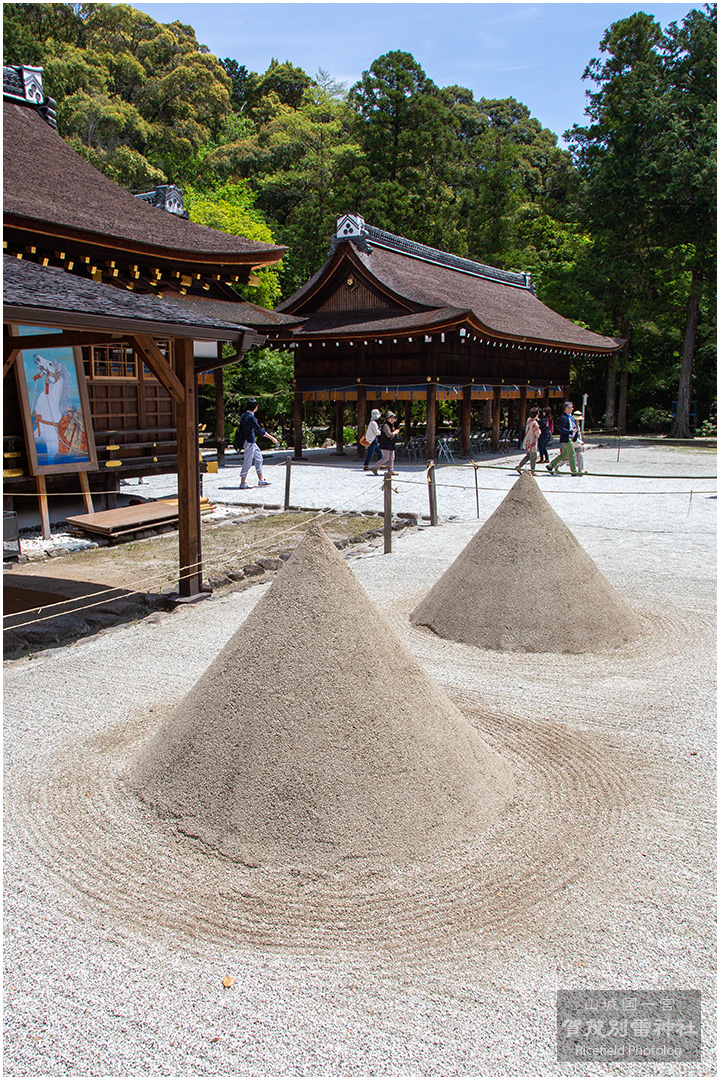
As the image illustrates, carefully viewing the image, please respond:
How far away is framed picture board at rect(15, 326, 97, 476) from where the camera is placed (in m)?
10.5

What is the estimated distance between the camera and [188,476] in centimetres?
762

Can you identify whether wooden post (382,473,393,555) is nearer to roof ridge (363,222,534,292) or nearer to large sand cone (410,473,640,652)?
large sand cone (410,473,640,652)

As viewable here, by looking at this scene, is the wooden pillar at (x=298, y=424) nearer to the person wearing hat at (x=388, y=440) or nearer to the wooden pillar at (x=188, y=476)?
the person wearing hat at (x=388, y=440)

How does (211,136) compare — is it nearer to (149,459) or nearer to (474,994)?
(149,459)

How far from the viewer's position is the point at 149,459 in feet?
43.7

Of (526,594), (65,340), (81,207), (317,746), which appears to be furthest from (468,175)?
(317,746)

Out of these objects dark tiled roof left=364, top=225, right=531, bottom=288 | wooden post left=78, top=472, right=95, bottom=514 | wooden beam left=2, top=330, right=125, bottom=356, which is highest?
dark tiled roof left=364, top=225, right=531, bottom=288

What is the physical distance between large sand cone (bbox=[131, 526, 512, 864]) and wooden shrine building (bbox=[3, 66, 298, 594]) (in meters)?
3.33

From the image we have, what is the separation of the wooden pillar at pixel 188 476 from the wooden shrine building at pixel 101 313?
1 cm

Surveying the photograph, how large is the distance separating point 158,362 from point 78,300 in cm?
104

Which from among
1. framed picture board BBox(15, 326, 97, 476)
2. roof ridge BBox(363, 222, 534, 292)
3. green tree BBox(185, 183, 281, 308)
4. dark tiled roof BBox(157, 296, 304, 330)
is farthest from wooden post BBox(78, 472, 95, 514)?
green tree BBox(185, 183, 281, 308)

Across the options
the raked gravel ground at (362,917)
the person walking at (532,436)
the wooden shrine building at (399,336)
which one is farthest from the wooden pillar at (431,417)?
the raked gravel ground at (362,917)

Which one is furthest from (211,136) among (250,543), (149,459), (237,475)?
(250,543)

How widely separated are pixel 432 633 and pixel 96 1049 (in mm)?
4596
